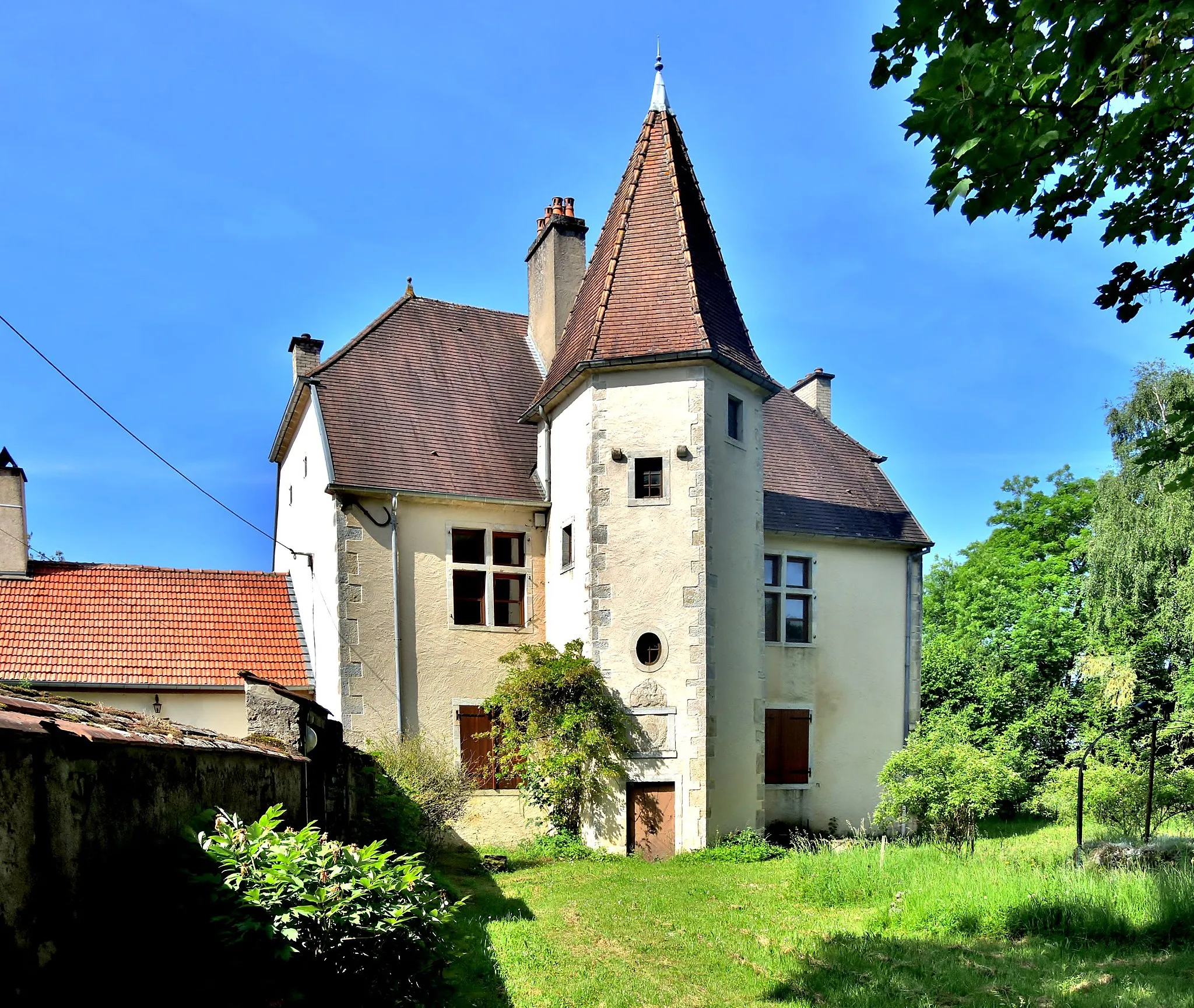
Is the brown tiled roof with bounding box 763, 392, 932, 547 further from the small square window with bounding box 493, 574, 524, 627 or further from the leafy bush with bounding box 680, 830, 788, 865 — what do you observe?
the leafy bush with bounding box 680, 830, 788, 865

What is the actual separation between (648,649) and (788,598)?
15.1ft

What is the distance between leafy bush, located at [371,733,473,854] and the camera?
13.8 meters

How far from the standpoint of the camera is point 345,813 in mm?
9961

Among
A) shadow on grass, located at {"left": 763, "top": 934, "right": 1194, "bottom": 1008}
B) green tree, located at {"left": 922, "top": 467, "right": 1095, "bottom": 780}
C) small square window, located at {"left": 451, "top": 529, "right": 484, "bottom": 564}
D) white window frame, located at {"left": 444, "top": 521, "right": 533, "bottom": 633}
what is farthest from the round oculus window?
green tree, located at {"left": 922, "top": 467, "right": 1095, "bottom": 780}

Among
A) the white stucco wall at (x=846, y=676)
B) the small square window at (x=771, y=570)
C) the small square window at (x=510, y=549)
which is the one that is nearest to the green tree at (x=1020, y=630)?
the white stucco wall at (x=846, y=676)

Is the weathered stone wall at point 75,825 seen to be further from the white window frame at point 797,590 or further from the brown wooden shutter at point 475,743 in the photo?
the white window frame at point 797,590

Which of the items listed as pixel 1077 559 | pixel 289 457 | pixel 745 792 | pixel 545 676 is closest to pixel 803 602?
pixel 745 792

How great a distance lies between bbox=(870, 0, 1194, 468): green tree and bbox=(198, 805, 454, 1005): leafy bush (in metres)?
4.58

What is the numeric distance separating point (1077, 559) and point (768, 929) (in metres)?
23.1

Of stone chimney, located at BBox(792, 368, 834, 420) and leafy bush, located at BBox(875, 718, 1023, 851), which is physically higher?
stone chimney, located at BBox(792, 368, 834, 420)

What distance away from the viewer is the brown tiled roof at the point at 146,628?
616 inches

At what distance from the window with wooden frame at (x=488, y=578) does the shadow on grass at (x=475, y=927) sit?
384cm

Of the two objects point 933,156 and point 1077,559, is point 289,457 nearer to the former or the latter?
point 933,156

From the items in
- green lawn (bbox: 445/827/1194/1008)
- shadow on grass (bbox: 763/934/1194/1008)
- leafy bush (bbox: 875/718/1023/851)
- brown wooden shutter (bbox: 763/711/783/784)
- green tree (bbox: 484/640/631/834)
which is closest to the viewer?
shadow on grass (bbox: 763/934/1194/1008)
